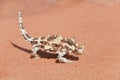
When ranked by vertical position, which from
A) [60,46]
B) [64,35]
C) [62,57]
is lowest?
[62,57]

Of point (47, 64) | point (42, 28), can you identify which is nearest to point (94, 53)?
point (47, 64)

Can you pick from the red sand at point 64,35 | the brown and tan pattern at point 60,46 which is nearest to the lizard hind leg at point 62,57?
the brown and tan pattern at point 60,46

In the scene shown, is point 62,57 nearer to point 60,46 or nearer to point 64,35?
point 60,46

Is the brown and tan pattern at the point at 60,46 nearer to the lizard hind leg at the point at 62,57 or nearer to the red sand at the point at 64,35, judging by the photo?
the lizard hind leg at the point at 62,57

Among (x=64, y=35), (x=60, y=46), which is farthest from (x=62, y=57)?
(x=64, y=35)

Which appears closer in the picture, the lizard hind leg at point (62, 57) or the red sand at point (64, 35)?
the red sand at point (64, 35)

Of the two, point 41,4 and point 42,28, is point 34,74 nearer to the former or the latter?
point 42,28

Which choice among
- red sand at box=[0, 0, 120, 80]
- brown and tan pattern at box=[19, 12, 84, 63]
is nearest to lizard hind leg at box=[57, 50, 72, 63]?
brown and tan pattern at box=[19, 12, 84, 63]

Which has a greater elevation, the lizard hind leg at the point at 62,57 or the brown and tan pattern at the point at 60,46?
the brown and tan pattern at the point at 60,46
